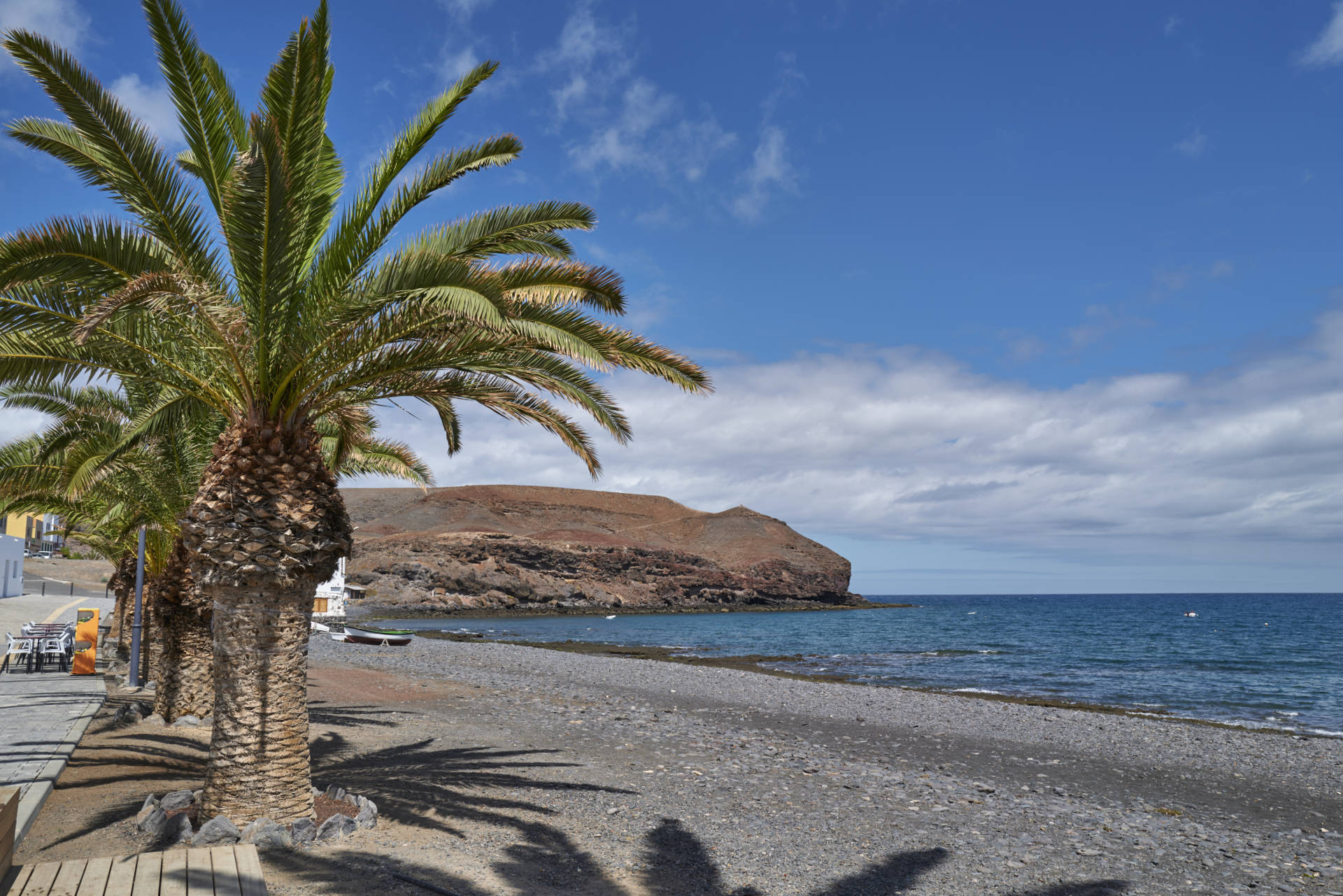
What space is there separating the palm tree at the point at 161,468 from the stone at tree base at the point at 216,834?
14.2 ft

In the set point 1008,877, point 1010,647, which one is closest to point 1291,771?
point 1008,877

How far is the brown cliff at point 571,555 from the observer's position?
87875 millimetres

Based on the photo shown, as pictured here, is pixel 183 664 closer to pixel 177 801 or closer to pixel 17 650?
pixel 177 801

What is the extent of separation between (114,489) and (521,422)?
32.6 feet

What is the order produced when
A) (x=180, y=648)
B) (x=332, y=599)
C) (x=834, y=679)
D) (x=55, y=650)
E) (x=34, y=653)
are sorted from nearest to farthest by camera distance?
1. (x=180, y=648)
2. (x=34, y=653)
3. (x=55, y=650)
4. (x=834, y=679)
5. (x=332, y=599)

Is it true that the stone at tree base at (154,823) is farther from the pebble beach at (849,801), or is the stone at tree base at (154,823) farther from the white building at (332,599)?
the white building at (332,599)

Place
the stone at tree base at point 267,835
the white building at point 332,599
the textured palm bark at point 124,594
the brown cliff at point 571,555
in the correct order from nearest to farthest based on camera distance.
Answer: the stone at tree base at point 267,835, the textured palm bark at point 124,594, the white building at point 332,599, the brown cliff at point 571,555

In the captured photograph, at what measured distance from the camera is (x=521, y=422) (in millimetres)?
8297

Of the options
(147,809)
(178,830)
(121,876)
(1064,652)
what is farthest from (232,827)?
(1064,652)

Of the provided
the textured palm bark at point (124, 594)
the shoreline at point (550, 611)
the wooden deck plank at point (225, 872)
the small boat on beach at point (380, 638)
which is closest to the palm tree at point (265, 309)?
the wooden deck plank at point (225, 872)

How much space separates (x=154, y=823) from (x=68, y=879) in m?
2.62

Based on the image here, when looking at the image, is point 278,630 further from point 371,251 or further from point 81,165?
point 81,165

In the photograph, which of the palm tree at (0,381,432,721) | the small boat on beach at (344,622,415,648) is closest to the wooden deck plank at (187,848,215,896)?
the palm tree at (0,381,432,721)

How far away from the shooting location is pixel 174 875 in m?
4.52
